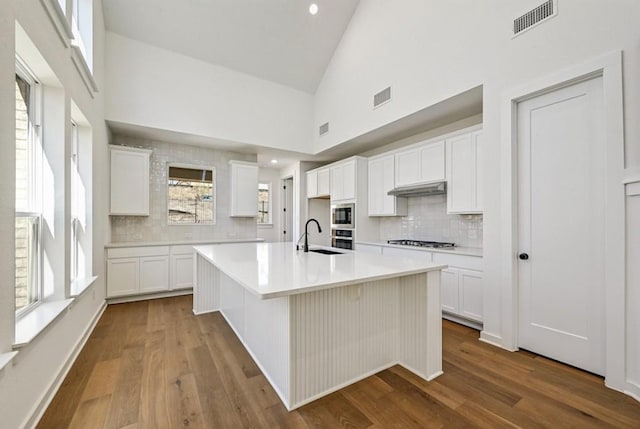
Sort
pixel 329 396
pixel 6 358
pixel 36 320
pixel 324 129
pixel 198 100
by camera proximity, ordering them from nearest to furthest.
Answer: pixel 6 358 → pixel 36 320 → pixel 329 396 → pixel 198 100 → pixel 324 129

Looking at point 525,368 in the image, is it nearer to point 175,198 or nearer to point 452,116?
point 452,116

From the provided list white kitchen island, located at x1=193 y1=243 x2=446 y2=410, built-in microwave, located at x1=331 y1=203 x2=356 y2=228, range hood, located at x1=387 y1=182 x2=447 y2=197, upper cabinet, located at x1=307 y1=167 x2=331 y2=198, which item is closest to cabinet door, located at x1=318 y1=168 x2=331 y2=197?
upper cabinet, located at x1=307 y1=167 x2=331 y2=198

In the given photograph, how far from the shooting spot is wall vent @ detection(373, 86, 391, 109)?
12.3 ft

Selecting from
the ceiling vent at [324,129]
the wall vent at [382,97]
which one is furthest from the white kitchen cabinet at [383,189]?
the ceiling vent at [324,129]

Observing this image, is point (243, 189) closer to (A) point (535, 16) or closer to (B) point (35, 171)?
(B) point (35, 171)

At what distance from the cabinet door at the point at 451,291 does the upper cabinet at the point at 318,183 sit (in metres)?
2.83

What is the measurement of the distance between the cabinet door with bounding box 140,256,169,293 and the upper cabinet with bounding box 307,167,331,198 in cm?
302

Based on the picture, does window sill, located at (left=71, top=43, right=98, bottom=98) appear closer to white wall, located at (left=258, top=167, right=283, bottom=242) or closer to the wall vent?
the wall vent

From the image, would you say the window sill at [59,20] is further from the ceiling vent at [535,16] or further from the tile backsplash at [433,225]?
the tile backsplash at [433,225]

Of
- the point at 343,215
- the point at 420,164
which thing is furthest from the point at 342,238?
the point at 420,164

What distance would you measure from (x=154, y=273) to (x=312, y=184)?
3.35 m

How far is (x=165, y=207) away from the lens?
460 cm

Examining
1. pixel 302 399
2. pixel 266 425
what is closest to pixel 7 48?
pixel 266 425

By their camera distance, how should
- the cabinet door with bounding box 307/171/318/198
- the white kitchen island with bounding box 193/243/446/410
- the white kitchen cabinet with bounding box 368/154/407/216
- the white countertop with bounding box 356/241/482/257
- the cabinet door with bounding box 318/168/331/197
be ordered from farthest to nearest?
1. the cabinet door with bounding box 307/171/318/198
2. the cabinet door with bounding box 318/168/331/197
3. the white kitchen cabinet with bounding box 368/154/407/216
4. the white countertop with bounding box 356/241/482/257
5. the white kitchen island with bounding box 193/243/446/410
